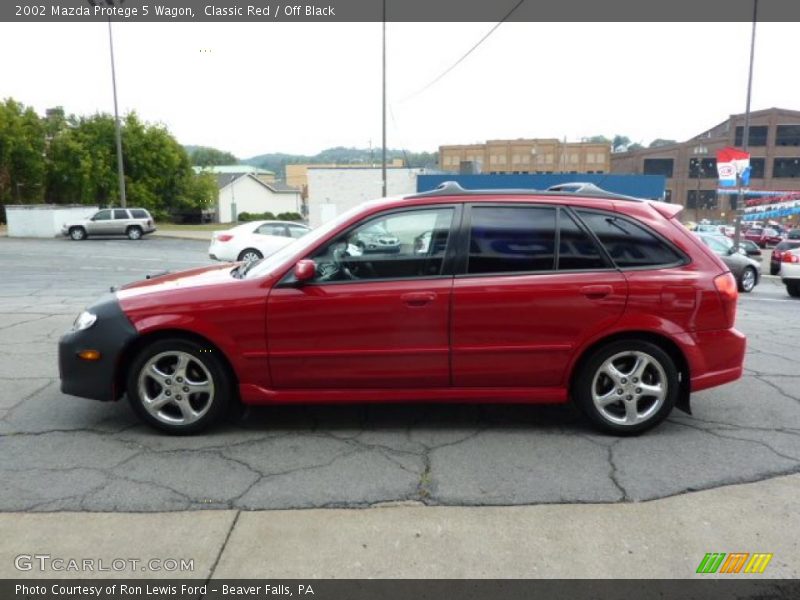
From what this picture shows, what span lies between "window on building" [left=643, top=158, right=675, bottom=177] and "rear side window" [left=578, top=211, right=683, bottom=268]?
299 ft

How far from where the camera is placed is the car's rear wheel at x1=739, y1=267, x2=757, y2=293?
15903 mm

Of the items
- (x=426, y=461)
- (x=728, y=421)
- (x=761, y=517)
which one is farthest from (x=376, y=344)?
(x=728, y=421)

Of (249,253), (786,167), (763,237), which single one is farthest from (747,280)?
(786,167)

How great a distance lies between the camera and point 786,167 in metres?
81.1

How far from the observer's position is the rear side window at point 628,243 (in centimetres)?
409

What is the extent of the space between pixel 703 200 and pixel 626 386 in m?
92.0

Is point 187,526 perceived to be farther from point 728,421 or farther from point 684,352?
point 728,421

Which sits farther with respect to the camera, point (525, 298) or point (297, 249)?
point (297, 249)

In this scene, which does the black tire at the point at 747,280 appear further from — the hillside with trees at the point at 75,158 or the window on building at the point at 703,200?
the window on building at the point at 703,200

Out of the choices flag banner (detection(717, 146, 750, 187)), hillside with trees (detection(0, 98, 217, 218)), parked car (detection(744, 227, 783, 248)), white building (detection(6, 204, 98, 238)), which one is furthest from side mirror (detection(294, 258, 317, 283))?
parked car (detection(744, 227, 783, 248))

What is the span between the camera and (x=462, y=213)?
410 cm

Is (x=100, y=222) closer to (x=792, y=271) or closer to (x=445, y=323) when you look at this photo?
(x=792, y=271)

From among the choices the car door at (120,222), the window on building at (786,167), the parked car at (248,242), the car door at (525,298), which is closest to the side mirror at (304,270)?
the car door at (525,298)

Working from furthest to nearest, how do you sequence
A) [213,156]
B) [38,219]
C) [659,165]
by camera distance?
[213,156] → [659,165] → [38,219]
